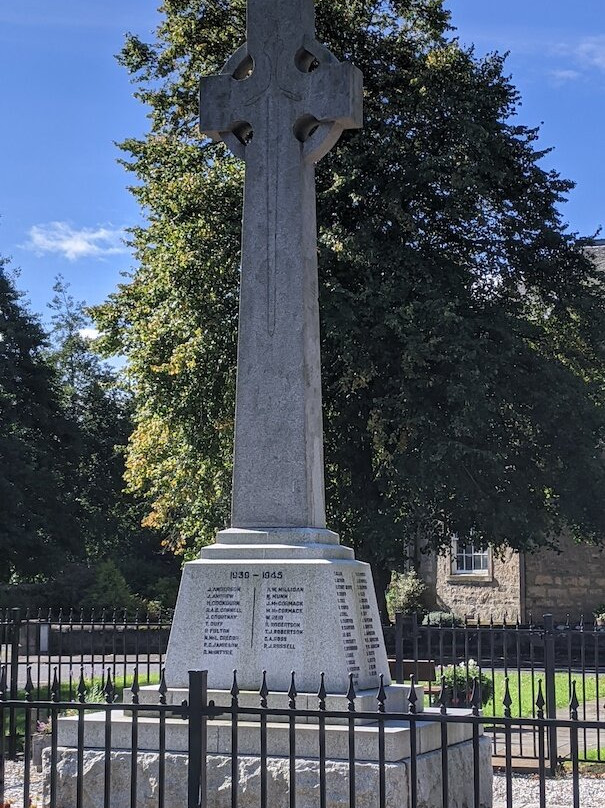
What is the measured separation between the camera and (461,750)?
7.52m

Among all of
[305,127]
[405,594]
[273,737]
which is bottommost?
[405,594]

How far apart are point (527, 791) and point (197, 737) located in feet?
18.4

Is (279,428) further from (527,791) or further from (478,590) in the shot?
(478,590)

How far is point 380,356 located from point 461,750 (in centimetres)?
1312

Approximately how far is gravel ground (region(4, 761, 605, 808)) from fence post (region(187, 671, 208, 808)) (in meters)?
3.60

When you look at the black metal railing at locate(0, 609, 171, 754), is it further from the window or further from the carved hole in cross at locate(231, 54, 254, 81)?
the window

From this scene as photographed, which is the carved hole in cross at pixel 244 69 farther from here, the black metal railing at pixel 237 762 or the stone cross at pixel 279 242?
the black metal railing at pixel 237 762

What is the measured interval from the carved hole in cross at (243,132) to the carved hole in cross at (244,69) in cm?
36

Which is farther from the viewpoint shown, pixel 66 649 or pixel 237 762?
pixel 66 649

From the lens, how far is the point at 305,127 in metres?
8.47

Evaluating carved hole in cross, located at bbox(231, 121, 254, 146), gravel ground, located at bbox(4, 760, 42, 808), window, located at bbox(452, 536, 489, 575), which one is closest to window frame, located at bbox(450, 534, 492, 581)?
window, located at bbox(452, 536, 489, 575)

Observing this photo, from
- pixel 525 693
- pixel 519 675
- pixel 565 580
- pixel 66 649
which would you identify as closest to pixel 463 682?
pixel 519 675

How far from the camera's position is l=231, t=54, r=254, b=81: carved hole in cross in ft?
28.6

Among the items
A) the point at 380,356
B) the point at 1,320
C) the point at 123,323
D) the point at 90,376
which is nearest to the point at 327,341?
the point at 380,356
